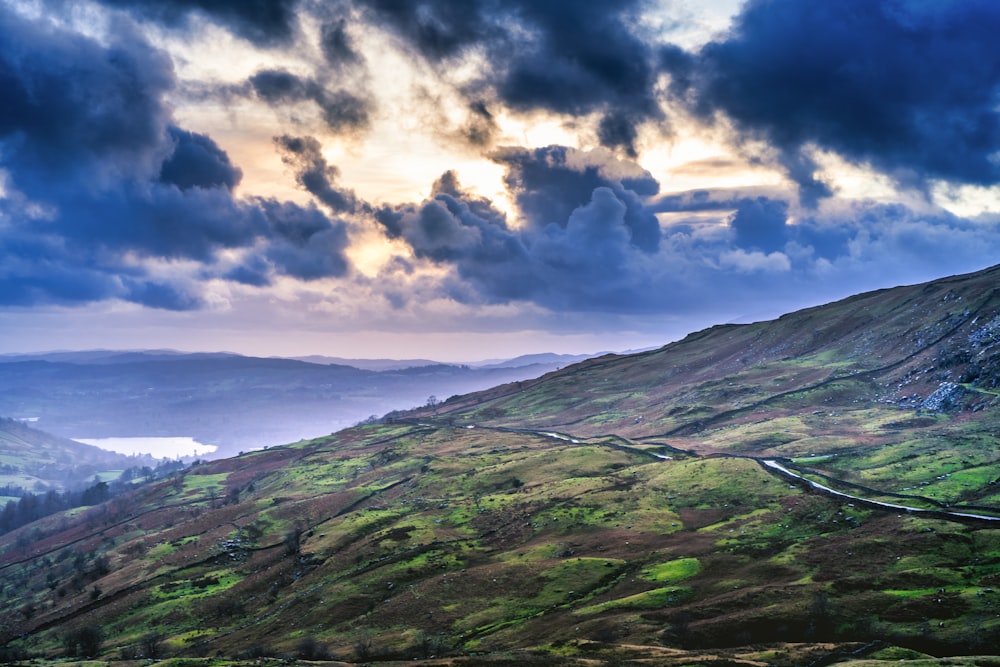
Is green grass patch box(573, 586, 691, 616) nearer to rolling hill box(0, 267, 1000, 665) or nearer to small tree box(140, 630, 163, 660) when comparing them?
rolling hill box(0, 267, 1000, 665)

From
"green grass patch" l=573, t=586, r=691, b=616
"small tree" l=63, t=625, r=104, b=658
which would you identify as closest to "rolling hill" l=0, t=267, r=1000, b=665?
"green grass patch" l=573, t=586, r=691, b=616

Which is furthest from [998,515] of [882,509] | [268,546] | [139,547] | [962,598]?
[139,547]

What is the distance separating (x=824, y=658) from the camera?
213 ft

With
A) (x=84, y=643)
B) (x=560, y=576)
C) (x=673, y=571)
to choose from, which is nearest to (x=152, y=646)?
(x=84, y=643)

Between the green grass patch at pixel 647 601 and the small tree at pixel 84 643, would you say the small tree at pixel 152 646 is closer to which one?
the small tree at pixel 84 643

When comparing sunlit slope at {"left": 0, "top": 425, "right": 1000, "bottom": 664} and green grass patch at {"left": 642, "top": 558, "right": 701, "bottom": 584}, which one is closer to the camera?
sunlit slope at {"left": 0, "top": 425, "right": 1000, "bottom": 664}

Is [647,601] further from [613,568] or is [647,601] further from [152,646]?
[152,646]

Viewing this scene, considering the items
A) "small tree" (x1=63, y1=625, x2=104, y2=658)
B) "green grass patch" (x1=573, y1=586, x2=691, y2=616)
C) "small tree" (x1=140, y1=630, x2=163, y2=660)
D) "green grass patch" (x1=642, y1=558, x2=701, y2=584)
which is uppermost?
"green grass patch" (x1=642, y1=558, x2=701, y2=584)

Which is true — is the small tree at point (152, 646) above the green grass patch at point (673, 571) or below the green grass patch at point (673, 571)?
below

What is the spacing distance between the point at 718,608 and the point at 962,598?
24792 millimetres

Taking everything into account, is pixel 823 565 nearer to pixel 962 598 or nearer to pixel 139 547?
pixel 962 598

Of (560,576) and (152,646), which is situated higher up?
(560,576)

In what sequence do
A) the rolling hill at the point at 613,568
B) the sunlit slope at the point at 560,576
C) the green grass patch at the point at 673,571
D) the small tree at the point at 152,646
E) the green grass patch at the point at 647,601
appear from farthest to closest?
the small tree at the point at 152,646
the green grass patch at the point at 673,571
the green grass patch at the point at 647,601
the sunlit slope at the point at 560,576
the rolling hill at the point at 613,568

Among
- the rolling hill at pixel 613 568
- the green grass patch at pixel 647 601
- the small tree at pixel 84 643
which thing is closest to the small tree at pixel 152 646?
the rolling hill at pixel 613 568
